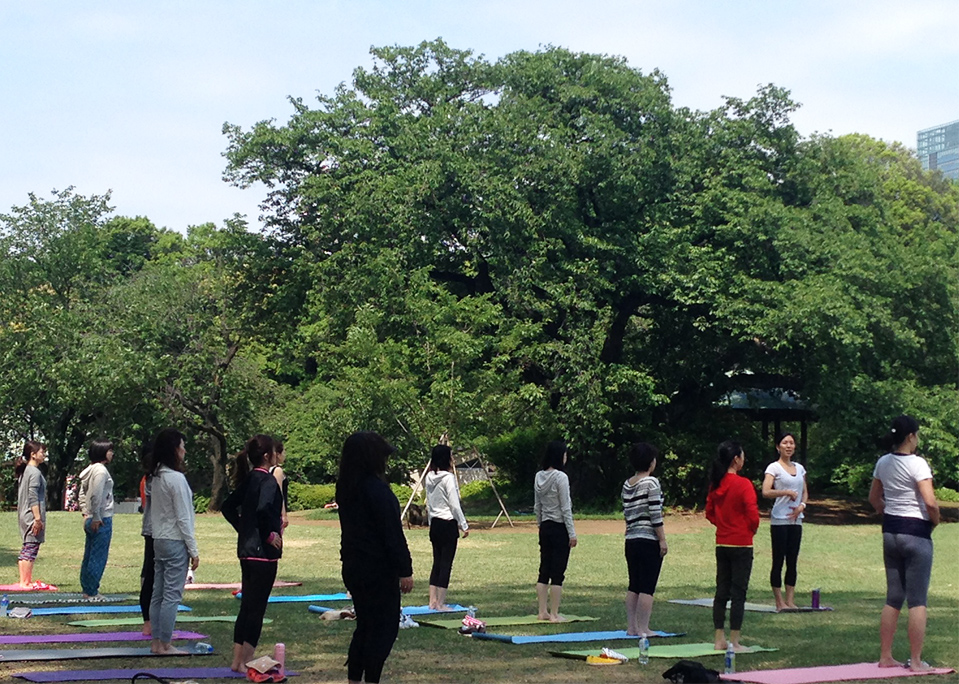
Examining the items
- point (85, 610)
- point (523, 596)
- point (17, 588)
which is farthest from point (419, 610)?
point (17, 588)

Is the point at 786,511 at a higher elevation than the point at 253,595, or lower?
higher

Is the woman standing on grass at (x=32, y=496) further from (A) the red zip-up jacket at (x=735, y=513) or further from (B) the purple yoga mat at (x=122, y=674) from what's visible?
(A) the red zip-up jacket at (x=735, y=513)

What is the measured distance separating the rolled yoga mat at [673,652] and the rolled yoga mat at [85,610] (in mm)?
4448

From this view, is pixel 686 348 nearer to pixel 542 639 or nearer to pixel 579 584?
pixel 579 584

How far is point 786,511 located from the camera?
12867mm

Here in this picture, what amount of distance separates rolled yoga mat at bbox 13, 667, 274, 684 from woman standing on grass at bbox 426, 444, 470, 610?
3654 mm

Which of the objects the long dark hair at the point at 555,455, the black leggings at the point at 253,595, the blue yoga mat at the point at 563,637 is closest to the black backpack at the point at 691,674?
the blue yoga mat at the point at 563,637

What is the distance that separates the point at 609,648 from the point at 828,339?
20862 millimetres

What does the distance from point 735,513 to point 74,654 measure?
17.9 feet

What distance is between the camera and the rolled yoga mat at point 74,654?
9031mm

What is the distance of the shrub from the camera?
37.5 meters

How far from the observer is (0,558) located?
1859 centimetres

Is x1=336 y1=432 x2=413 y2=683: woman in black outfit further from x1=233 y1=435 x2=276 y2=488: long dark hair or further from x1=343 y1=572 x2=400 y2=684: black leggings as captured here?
x1=233 y1=435 x2=276 y2=488: long dark hair

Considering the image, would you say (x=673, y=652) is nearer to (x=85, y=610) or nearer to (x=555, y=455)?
(x=555, y=455)
